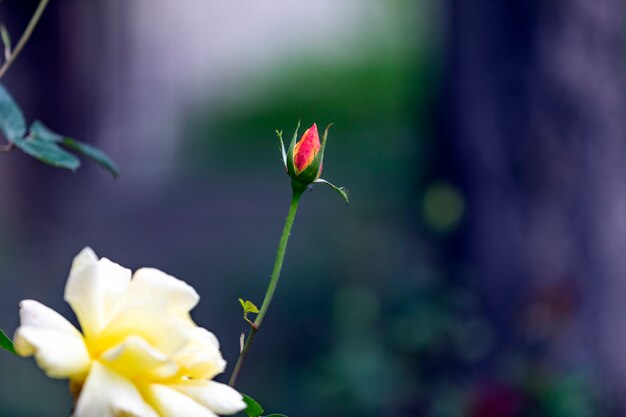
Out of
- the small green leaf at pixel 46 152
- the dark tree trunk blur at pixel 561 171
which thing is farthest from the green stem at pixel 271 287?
the dark tree trunk blur at pixel 561 171

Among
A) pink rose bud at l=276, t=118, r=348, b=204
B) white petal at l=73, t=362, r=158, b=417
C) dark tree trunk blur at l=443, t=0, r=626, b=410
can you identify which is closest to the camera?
white petal at l=73, t=362, r=158, b=417

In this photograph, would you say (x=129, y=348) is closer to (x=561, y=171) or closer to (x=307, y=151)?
(x=307, y=151)

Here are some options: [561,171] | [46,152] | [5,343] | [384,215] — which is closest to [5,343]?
[5,343]

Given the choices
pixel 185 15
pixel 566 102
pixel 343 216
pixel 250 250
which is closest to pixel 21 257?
pixel 250 250

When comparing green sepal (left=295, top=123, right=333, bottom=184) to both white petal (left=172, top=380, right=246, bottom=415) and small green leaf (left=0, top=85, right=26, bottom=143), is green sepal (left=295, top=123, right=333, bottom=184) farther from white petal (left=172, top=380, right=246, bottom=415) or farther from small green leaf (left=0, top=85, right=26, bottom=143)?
small green leaf (left=0, top=85, right=26, bottom=143)

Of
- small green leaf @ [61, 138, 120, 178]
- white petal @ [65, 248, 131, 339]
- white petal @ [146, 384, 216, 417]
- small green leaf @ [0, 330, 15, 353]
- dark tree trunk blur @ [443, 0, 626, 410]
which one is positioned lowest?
white petal @ [146, 384, 216, 417]

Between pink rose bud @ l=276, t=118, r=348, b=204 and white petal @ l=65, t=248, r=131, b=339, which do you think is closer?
white petal @ l=65, t=248, r=131, b=339

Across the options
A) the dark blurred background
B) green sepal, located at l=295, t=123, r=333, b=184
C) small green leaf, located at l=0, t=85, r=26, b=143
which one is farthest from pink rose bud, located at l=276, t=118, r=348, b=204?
the dark blurred background

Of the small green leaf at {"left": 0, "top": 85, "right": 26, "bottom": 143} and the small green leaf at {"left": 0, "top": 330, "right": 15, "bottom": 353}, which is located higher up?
the small green leaf at {"left": 0, "top": 85, "right": 26, "bottom": 143}
